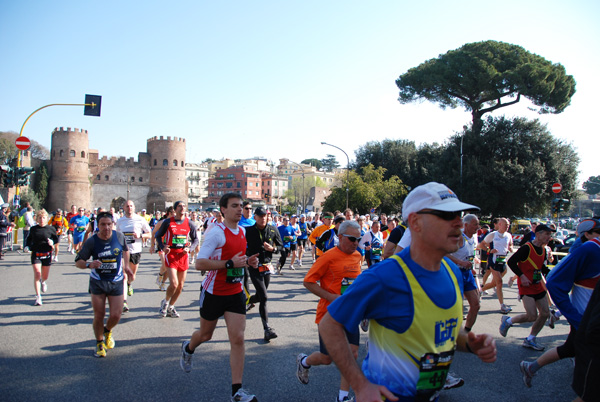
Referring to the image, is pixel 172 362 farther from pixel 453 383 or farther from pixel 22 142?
pixel 22 142

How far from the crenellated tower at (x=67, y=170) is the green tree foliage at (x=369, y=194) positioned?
156 feet

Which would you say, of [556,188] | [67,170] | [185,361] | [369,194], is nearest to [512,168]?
[369,194]

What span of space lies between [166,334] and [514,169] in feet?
114

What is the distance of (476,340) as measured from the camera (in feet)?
6.40

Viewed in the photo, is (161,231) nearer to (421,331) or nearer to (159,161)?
(421,331)

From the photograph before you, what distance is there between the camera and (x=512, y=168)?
3484 cm

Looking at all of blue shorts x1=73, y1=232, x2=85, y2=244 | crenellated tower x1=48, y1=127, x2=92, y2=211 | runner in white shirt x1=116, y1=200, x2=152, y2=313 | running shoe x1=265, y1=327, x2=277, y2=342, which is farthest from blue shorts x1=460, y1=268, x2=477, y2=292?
crenellated tower x1=48, y1=127, x2=92, y2=211

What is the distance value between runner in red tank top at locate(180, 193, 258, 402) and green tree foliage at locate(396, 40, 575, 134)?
39.3 m

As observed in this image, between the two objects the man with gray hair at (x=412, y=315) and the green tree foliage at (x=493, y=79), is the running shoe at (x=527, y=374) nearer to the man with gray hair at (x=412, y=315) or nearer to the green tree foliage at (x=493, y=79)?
the man with gray hair at (x=412, y=315)

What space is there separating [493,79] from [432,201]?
42.3 m

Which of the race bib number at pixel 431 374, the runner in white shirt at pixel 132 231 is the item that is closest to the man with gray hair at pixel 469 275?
the race bib number at pixel 431 374

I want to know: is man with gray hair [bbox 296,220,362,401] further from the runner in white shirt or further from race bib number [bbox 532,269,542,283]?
the runner in white shirt

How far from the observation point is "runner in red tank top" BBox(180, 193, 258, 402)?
4195mm

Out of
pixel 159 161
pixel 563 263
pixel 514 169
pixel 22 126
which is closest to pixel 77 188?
pixel 159 161
